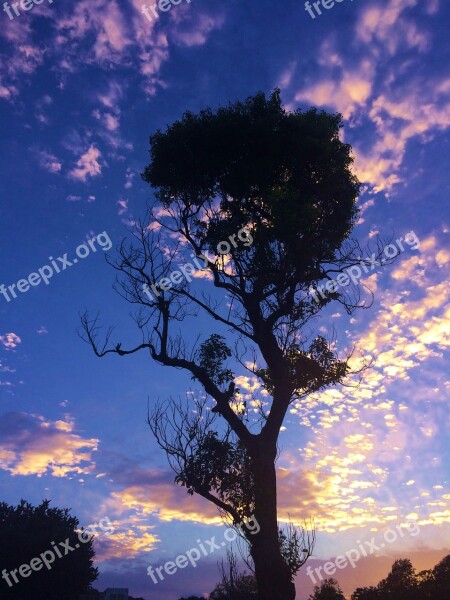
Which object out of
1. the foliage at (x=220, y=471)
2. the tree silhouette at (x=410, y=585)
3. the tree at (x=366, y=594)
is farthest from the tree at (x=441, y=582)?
the foliage at (x=220, y=471)

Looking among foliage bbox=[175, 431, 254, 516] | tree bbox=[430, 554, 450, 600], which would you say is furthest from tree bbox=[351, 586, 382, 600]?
foliage bbox=[175, 431, 254, 516]

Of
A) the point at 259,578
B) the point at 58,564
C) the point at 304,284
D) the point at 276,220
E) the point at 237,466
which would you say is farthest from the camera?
the point at 58,564

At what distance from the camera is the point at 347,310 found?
16172mm

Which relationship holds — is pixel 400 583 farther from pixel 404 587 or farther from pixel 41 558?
pixel 41 558

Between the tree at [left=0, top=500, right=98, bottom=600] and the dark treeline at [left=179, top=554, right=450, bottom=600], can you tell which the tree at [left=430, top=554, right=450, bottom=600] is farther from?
the tree at [left=0, top=500, right=98, bottom=600]

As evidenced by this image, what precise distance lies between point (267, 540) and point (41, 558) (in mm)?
31670

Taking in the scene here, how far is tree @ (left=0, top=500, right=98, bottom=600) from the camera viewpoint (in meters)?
35.4

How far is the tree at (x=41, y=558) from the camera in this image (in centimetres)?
3544

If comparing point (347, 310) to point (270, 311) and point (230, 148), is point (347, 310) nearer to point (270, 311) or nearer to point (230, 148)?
point (270, 311)

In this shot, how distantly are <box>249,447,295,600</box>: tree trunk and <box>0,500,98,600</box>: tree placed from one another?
3035 centimetres

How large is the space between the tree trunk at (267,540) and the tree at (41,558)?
99.6ft

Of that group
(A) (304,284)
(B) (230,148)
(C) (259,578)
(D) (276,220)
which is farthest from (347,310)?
(C) (259,578)

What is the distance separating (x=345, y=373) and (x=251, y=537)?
6036mm

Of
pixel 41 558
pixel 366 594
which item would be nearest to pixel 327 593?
pixel 366 594
